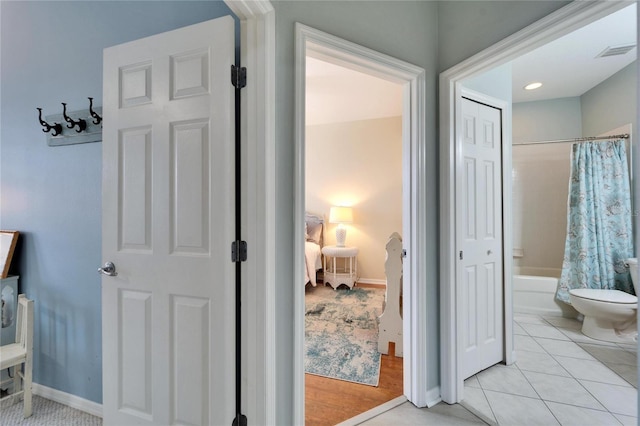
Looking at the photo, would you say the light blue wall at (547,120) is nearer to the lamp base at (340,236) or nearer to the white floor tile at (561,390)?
the lamp base at (340,236)

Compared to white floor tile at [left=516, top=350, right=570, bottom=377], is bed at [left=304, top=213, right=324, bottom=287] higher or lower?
higher

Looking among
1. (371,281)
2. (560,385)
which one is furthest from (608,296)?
(371,281)

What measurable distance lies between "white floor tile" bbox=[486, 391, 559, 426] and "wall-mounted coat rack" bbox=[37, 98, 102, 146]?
294cm

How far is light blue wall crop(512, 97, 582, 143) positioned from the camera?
3660 mm

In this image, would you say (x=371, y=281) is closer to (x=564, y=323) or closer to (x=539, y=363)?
(x=564, y=323)

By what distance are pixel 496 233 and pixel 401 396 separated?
4.58ft

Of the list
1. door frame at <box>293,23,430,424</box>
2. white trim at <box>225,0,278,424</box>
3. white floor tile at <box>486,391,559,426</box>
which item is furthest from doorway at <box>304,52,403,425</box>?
white trim at <box>225,0,278,424</box>

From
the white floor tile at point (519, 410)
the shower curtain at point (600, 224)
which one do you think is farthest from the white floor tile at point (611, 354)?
the white floor tile at point (519, 410)

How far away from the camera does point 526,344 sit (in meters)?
2.55

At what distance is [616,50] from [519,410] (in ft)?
10.5

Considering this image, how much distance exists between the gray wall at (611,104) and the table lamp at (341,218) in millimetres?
3352

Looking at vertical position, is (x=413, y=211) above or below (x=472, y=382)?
above

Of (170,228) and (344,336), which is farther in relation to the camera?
(344,336)

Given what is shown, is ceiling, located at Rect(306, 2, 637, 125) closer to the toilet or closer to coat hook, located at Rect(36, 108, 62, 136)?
coat hook, located at Rect(36, 108, 62, 136)
